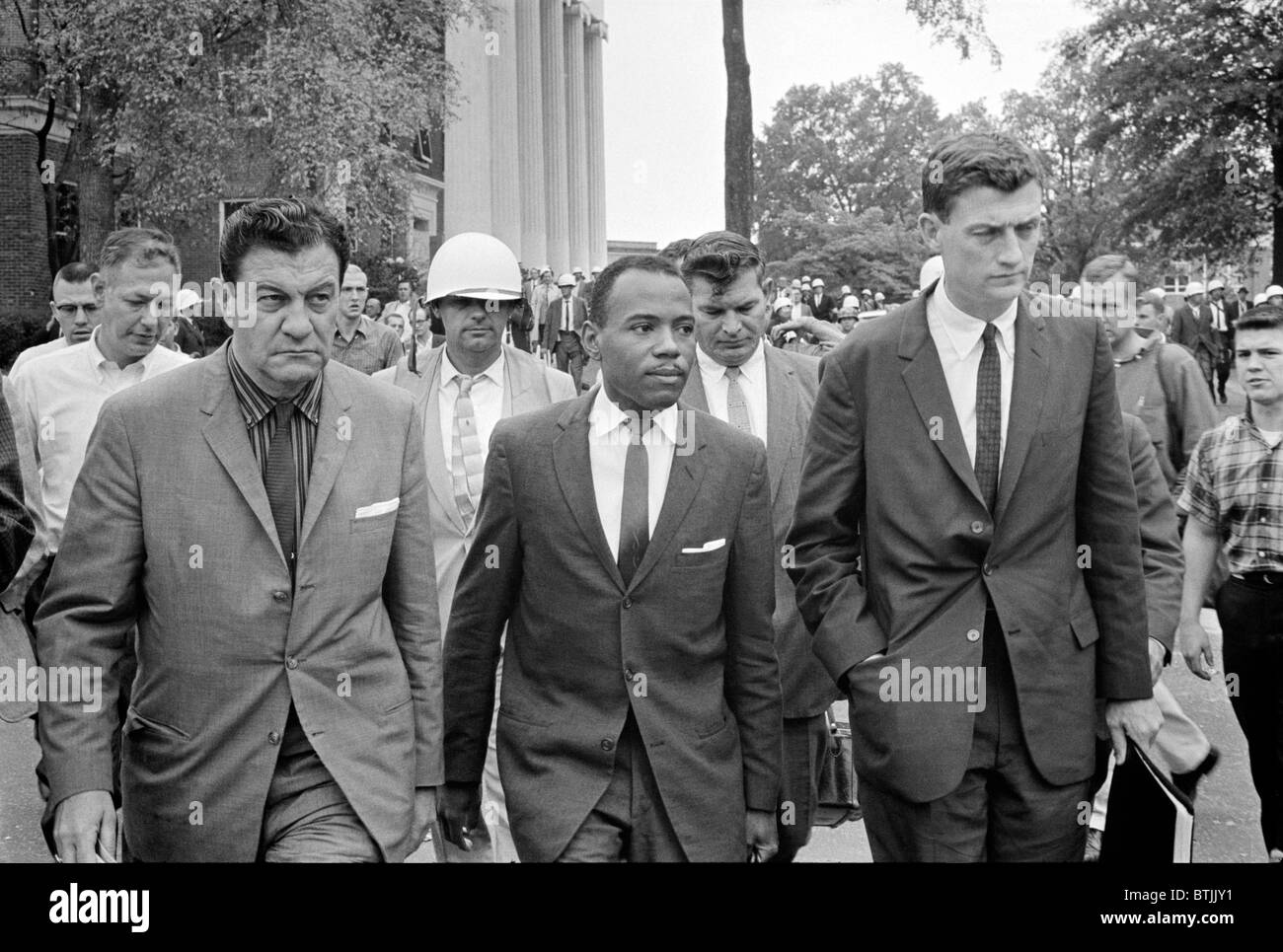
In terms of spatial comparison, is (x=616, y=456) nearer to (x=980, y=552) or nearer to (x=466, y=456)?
(x=980, y=552)

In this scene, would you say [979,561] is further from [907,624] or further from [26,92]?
[26,92]

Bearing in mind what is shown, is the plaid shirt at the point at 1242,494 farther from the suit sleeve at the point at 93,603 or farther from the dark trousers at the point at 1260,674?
the suit sleeve at the point at 93,603

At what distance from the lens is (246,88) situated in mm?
21266

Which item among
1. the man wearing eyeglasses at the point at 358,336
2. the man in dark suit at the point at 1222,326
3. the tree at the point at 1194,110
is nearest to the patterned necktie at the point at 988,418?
the man wearing eyeglasses at the point at 358,336

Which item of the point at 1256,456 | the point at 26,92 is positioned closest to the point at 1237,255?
the point at 26,92

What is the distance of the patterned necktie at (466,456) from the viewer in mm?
5734

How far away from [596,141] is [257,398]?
219ft

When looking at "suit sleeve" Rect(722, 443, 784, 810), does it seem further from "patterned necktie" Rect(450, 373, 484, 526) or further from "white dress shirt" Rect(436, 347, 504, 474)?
"white dress shirt" Rect(436, 347, 504, 474)

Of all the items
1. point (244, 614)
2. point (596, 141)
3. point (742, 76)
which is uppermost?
point (596, 141)

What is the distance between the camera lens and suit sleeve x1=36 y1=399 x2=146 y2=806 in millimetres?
3379

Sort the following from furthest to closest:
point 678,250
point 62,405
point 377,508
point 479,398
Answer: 1. point 62,405
2. point 479,398
3. point 678,250
4. point 377,508

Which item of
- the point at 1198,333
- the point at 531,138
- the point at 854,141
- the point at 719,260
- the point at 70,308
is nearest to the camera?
the point at 719,260

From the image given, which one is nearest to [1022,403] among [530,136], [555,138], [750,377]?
[750,377]
